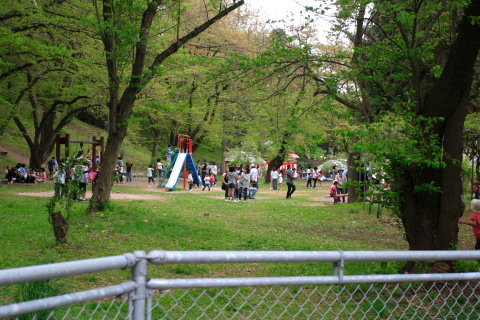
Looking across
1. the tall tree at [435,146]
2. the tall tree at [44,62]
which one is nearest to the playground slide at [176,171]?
the tall tree at [44,62]

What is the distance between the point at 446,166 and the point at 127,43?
8.18 metres

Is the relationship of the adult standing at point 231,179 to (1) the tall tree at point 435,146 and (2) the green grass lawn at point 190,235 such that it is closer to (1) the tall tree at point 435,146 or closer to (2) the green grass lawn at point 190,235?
(2) the green grass lawn at point 190,235

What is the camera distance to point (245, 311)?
5984mm

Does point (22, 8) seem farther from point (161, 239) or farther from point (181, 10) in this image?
point (161, 239)

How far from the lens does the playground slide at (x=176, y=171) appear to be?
2815cm

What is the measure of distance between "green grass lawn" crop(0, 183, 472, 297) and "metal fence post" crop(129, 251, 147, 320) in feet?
15.1

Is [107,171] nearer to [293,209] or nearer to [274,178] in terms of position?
[293,209]

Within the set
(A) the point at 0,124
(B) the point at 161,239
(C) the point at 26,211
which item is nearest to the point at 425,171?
(B) the point at 161,239

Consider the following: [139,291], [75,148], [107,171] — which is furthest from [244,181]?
[139,291]

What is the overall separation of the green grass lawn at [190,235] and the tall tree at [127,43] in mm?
1361

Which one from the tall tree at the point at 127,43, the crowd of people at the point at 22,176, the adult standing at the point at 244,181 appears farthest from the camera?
the crowd of people at the point at 22,176

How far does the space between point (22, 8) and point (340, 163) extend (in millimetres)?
48702

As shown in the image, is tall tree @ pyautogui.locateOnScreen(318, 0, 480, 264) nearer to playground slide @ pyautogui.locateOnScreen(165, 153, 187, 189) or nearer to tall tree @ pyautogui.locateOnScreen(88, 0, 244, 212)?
tall tree @ pyautogui.locateOnScreen(88, 0, 244, 212)

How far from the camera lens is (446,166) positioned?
266 inches
